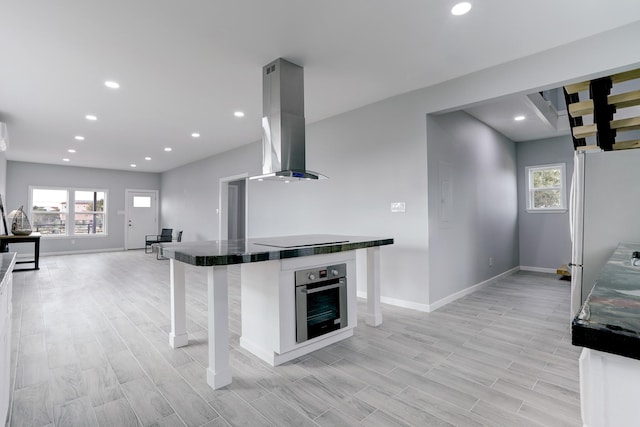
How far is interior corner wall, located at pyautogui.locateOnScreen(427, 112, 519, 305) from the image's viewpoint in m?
3.80

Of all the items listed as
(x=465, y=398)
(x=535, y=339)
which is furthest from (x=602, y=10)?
(x=465, y=398)

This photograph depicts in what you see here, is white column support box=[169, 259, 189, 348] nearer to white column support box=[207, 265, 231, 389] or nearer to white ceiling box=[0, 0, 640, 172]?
white column support box=[207, 265, 231, 389]

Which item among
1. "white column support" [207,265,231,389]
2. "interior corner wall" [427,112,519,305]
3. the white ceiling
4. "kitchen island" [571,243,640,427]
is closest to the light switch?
"interior corner wall" [427,112,519,305]

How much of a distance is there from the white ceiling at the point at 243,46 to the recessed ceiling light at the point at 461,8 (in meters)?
0.05

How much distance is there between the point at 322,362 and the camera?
2.40 metres

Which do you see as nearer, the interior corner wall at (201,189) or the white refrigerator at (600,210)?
the white refrigerator at (600,210)

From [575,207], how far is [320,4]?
2.77 metres

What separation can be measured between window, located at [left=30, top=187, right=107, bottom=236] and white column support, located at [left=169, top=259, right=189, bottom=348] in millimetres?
9210

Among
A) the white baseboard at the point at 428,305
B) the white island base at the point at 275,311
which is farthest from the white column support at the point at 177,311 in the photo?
the white baseboard at the point at 428,305

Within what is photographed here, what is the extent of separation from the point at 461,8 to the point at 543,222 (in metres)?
5.32

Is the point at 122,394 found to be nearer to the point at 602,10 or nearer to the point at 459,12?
the point at 459,12

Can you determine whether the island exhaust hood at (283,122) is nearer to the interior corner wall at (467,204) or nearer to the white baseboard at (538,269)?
the interior corner wall at (467,204)

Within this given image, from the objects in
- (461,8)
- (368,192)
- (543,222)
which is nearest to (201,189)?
(368,192)

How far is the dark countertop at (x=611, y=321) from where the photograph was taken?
0.58m
